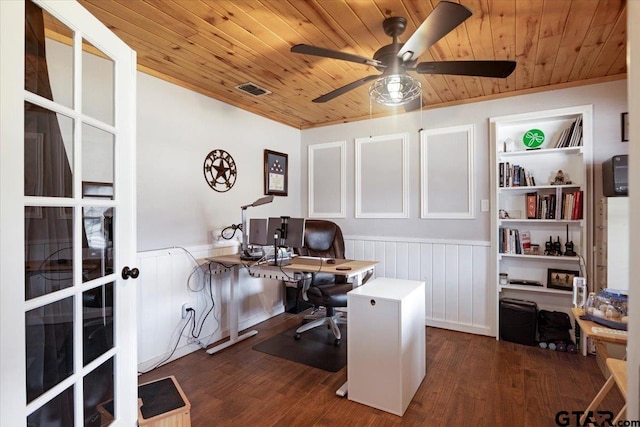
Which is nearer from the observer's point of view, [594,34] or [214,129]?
[594,34]

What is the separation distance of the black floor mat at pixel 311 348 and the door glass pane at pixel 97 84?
2.20 meters

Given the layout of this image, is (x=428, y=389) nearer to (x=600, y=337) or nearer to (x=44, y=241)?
(x=600, y=337)

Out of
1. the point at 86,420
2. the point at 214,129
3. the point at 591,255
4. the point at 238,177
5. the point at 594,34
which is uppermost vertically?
the point at 594,34

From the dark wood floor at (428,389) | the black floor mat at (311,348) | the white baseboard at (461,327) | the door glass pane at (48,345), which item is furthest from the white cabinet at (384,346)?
the door glass pane at (48,345)

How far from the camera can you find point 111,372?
1.48 metres

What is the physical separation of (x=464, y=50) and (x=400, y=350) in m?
2.09

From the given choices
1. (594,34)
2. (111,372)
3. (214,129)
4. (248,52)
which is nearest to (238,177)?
(214,129)

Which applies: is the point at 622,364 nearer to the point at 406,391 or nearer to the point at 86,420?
the point at 406,391

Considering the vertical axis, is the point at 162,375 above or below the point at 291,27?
below

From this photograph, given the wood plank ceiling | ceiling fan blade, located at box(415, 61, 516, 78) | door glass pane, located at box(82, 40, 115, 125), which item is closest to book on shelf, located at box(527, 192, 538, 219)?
the wood plank ceiling

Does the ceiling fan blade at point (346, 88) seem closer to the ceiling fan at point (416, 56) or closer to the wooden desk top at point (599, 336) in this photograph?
the ceiling fan at point (416, 56)

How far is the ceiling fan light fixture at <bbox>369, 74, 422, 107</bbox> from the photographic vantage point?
1971mm

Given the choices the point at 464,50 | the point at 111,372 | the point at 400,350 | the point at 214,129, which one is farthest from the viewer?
the point at 214,129

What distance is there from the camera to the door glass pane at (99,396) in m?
1.33
